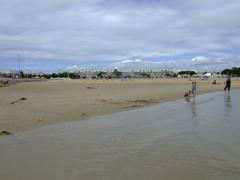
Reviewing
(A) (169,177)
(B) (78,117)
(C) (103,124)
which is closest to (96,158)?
(A) (169,177)

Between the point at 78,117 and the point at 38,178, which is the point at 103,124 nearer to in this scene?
the point at 78,117

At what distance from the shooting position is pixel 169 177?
5965 mm

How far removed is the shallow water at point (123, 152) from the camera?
6.20 metres

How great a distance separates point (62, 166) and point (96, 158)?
893 mm

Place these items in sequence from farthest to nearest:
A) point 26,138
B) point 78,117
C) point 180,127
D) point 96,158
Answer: point 78,117 → point 180,127 → point 26,138 → point 96,158

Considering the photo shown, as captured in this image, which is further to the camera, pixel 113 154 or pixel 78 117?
pixel 78 117

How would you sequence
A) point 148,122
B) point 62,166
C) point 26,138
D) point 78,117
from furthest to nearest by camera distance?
1. point 78,117
2. point 148,122
3. point 26,138
4. point 62,166

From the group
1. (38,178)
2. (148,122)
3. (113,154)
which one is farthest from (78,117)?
(38,178)

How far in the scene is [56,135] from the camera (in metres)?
9.98

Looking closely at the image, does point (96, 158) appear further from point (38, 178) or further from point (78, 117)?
point (78, 117)

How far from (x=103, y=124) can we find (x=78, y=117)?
2238mm

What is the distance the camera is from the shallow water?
620cm

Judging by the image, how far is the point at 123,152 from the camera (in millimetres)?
7793

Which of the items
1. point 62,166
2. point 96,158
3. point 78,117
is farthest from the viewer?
point 78,117
